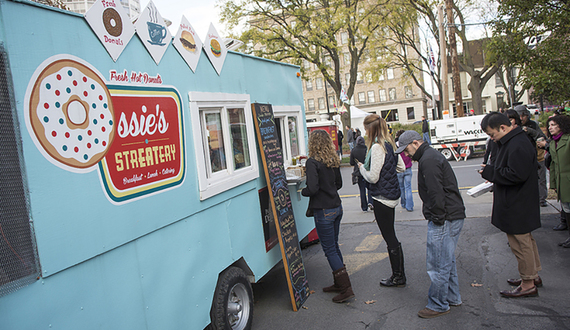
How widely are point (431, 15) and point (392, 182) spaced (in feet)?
73.7

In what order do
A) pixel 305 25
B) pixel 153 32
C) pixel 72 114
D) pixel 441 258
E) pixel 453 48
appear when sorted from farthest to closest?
pixel 305 25 → pixel 453 48 → pixel 441 258 → pixel 153 32 → pixel 72 114

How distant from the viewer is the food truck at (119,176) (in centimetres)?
202

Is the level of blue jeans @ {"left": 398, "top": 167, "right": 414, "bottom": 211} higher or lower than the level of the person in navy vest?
lower

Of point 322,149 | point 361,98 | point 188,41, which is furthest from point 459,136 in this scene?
point 361,98

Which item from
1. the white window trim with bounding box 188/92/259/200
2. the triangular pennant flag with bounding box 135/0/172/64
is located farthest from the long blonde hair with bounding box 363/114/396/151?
the triangular pennant flag with bounding box 135/0/172/64

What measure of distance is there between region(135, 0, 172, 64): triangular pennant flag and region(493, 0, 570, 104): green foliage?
5.86m

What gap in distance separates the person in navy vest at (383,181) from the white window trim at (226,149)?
1.36 metres

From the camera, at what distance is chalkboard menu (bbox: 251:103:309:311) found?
177 inches

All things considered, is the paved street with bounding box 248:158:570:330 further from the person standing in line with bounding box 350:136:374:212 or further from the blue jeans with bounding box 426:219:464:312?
the person standing in line with bounding box 350:136:374:212

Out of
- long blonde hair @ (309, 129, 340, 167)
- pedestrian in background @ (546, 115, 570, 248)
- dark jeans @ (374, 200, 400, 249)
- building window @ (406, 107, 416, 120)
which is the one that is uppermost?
building window @ (406, 107, 416, 120)

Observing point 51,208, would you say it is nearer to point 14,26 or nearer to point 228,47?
point 14,26

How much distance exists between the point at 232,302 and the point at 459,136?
15.2 metres

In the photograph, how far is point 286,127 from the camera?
5.91m

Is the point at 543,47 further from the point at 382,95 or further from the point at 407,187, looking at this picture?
the point at 382,95
